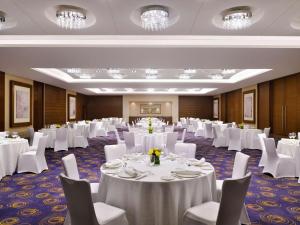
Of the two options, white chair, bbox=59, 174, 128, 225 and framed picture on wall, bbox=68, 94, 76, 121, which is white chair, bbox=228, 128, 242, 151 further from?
framed picture on wall, bbox=68, 94, 76, 121

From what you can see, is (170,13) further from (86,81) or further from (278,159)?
(86,81)

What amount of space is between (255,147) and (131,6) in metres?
6.98

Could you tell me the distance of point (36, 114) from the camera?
12.1 m

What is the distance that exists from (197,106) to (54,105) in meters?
11.8

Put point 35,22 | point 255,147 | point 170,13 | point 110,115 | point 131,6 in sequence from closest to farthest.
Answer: point 131,6 → point 170,13 → point 35,22 → point 255,147 → point 110,115

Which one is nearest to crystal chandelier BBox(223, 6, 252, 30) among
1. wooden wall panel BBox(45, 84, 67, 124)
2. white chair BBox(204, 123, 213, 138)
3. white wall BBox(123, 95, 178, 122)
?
white chair BBox(204, 123, 213, 138)

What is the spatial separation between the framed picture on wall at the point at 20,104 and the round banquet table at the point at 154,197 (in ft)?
27.6

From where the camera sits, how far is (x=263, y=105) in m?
11.8

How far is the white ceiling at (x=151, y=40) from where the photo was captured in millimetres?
3688

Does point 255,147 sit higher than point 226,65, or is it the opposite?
point 226,65

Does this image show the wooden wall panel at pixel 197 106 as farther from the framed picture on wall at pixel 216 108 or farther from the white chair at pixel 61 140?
the white chair at pixel 61 140

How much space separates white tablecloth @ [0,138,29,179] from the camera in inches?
196

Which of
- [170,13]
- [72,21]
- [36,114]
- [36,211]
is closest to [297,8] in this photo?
[170,13]

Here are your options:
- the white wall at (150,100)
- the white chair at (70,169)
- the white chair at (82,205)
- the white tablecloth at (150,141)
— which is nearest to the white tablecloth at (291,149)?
the white tablecloth at (150,141)
